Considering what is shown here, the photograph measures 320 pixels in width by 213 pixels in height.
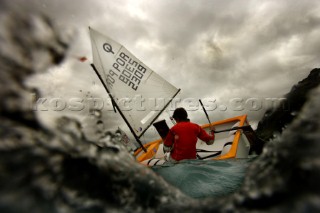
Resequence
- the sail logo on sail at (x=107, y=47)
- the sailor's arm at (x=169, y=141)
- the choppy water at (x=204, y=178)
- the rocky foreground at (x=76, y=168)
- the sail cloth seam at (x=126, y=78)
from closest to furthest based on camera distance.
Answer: the rocky foreground at (x=76, y=168), the choppy water at (x=204, y=178), the sailor's arm at (x=169, y=141), the sail cloth seam at (x=126, y=78), the sail logo on sail at (x=107, y=47)

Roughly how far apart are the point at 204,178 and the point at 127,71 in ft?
18.1

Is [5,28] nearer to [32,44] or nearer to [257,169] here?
[32,44]

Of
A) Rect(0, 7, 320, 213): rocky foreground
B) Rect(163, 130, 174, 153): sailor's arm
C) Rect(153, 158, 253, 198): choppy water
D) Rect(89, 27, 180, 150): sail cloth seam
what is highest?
Rect(89, 27, 180, 150): sail cloth seam

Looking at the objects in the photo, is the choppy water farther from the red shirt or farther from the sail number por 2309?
the sail number por 2309

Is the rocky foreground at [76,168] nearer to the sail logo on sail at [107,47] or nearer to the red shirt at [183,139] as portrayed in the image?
the red shirt at [183,139]

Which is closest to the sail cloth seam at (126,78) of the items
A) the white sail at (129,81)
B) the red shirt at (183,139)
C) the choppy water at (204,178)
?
the white sail at (129,81)

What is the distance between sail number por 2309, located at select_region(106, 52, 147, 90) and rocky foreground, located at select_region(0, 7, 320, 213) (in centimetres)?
600

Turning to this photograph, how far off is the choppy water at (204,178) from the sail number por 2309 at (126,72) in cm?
427

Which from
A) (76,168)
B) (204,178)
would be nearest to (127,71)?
(204,178)

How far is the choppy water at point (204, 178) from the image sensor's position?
9.75 feet

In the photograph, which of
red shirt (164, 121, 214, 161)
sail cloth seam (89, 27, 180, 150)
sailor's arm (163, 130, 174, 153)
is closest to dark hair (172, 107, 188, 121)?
red shirt (164, 121, 214, 161)

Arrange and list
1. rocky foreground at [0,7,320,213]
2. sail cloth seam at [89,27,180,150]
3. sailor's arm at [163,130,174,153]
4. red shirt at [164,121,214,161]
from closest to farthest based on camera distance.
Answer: rocky foreground at [0,7,320,213] → red shirt at [164,121,214,161] → sailor's arm at [163,130,174,153] → sail cloth seam at [89,27,180,150]

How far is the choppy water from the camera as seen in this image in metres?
2.97

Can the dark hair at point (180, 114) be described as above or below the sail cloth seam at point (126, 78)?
below
